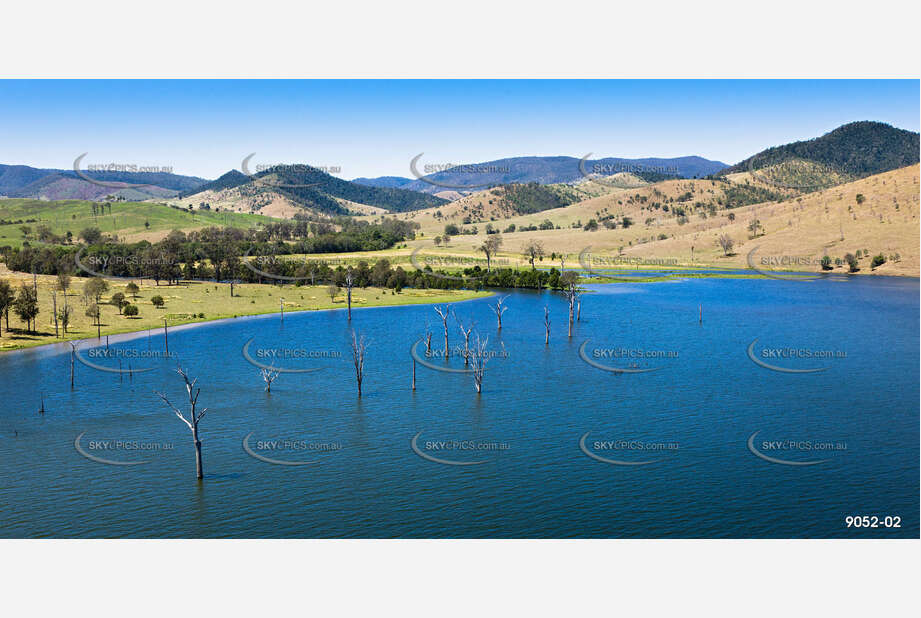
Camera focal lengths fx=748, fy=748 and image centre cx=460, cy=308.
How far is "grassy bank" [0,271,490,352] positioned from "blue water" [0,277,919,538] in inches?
399

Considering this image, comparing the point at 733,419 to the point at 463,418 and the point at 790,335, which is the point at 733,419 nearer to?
the point at 463,418

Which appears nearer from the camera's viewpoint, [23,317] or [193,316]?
[23,317]

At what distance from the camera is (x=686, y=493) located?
42.9 m

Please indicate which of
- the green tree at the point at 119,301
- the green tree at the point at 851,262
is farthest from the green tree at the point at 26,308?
the green tree at the point at 851,262

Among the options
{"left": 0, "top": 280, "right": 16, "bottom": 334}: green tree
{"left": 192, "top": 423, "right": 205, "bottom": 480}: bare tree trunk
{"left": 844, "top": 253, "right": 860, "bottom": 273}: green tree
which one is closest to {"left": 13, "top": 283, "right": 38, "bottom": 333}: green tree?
{"left": 0, "top": 280, "right": 16, "bottom": 334}: green tree

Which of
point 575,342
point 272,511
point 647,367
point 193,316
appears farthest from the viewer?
point 193,316

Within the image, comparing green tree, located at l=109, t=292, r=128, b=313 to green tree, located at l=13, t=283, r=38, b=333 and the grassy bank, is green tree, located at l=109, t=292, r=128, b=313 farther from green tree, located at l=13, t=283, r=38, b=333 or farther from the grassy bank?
green tree, located at l=13, t=283, r=38, b=333

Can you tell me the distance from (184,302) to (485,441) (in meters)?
89.5

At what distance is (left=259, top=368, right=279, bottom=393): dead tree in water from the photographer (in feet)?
218

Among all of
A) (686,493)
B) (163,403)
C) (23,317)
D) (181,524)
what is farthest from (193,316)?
(686,493)

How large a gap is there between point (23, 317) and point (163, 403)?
1747 inches

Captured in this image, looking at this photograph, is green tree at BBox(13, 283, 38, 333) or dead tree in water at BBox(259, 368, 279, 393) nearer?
dead tree in water at BBox(259, 368, 279, 393)

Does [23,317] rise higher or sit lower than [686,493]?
higher

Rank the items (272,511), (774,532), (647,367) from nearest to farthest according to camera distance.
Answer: (774,532), (272,511), (647,367)
